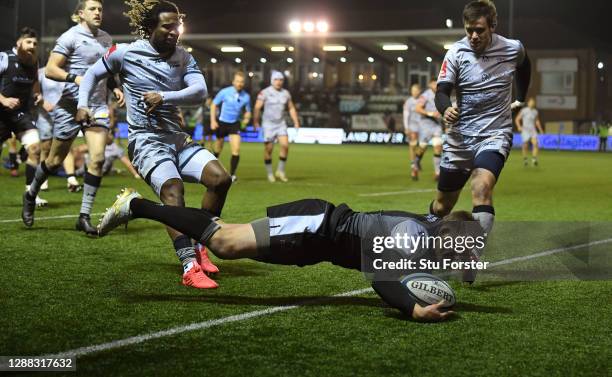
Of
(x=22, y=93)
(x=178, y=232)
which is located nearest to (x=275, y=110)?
(x=22, y=93)

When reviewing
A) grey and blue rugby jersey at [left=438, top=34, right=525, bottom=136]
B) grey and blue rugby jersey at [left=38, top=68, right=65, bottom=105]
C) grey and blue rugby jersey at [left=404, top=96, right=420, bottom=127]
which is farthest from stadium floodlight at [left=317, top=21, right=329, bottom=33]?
grey and blue rugby jersey at [left=438, top=34, right=525, bottom=136]

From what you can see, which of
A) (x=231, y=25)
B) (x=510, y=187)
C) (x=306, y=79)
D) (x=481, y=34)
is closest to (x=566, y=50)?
(x=306, y=79)

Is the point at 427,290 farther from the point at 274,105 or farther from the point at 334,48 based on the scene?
the point at 334,48

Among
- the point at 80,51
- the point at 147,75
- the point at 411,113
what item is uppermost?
the point at 80,51

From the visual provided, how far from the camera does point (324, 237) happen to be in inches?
203

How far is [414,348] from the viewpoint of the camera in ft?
15.2

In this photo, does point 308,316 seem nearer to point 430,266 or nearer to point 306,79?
point 430,266

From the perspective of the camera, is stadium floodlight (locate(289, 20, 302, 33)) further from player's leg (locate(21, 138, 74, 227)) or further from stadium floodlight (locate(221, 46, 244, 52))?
player's leg (locate(21, 138, 74, 227))

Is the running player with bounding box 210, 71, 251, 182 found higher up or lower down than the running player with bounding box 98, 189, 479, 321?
higher up

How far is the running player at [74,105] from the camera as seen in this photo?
368 inches

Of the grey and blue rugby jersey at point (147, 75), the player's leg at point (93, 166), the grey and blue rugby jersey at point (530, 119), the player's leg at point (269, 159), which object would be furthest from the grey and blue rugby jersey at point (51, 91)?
the grey and blue rugby jersey at point (530, 119)

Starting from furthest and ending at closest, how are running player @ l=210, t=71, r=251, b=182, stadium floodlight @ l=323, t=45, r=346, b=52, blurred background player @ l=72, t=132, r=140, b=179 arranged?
stadium floodlight @ l=323, t=45, r=346, b=52, running player @ l=210, t=71, r=251, b=182, blurred background player @ l=72, t=132, r=140, b=179

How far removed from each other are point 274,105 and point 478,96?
1255cm

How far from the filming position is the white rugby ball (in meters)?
5.24
